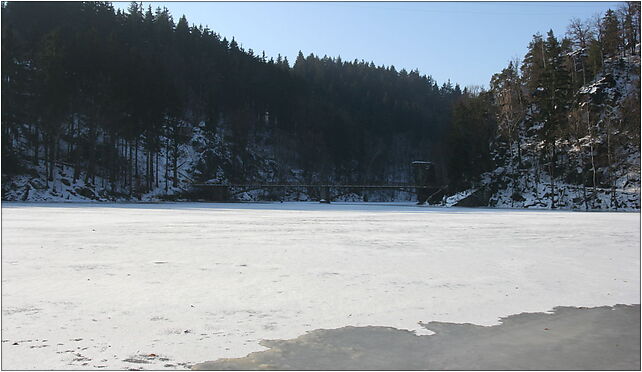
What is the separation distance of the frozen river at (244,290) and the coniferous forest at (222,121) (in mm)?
47251

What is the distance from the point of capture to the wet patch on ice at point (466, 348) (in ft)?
15.4

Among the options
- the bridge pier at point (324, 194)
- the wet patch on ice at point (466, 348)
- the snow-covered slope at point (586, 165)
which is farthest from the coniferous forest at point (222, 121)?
the wet patch on ice at point (466, 348)

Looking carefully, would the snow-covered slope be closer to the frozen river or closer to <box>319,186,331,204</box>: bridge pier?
<box>319,186,331,204</box>: bridge pier

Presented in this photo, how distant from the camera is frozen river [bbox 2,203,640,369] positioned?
5.21 metres

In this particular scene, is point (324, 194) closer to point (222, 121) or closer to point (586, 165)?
point (222, 121)

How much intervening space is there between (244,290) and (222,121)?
3962 inches

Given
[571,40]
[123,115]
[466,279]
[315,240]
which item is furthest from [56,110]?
[571,40]

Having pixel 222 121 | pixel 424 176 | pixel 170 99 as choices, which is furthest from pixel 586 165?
pixel 222 121

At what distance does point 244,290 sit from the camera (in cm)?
789

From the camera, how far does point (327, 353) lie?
16.4 feet

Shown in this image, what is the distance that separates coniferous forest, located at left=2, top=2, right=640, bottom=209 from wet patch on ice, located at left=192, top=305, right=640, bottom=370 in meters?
54.5

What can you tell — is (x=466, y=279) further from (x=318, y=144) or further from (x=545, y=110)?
(x=318, y=144)

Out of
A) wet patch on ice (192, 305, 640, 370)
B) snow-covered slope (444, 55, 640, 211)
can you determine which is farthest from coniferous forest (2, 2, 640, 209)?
wet patch on ice (192, 305, 640, 370)

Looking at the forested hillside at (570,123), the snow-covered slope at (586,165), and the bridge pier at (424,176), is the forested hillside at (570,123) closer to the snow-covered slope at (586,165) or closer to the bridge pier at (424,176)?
the snow-covered slope at (586,165)
